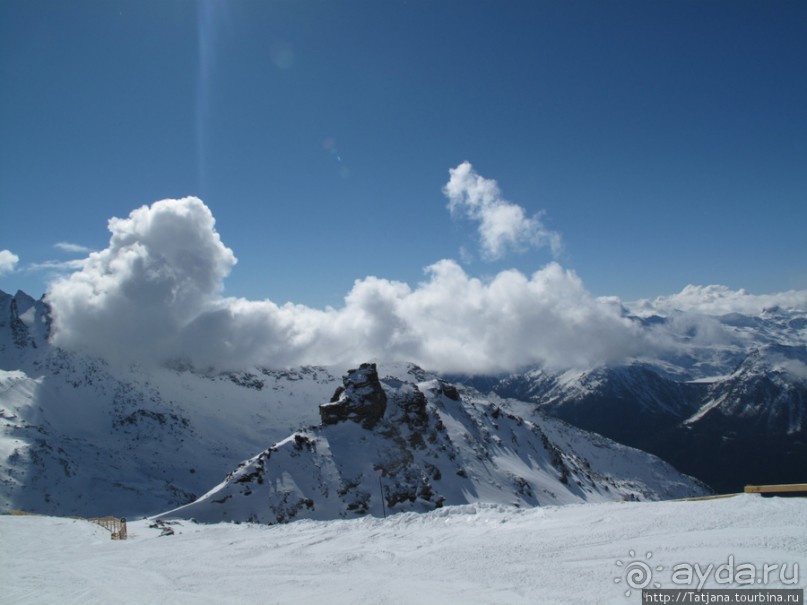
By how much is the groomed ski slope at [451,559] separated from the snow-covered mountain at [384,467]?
41.4 meters

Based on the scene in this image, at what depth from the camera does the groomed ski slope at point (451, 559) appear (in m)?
11.7

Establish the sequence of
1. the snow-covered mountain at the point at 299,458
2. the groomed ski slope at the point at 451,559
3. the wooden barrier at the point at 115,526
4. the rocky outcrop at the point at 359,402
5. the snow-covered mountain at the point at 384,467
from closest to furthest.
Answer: the groomed ski slope at the point at 451,559, the wooden barrier at the point at 115,526, the snow-covered mountain at the point at 384,467, the snow-covered mountain at the point at 299,458, the rocky outcrop at the point at 359,402

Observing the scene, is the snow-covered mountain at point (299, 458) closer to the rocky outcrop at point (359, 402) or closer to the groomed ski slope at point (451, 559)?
the rocky outcrop at point (359, 402)

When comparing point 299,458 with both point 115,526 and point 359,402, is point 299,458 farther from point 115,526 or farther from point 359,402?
point 115,526

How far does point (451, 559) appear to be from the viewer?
49.6 ft

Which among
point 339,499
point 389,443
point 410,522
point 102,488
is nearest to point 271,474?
point 339,499

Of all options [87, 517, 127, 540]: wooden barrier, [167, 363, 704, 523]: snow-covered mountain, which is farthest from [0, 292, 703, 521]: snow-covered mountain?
[87, 517, 127, 540]: wooden barrier

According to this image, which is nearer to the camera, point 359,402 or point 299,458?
point 299,458

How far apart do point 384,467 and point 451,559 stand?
59323 mm

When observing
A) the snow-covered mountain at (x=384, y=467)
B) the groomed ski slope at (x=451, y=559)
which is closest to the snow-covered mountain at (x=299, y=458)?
the snow-covered mountain at (x=384, y=467)

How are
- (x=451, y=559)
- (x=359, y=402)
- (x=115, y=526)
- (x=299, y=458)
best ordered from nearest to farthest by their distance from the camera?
(x=451, y=559) → (x=115, y=526) → (x=299, y=458) → (x=359, y=402)

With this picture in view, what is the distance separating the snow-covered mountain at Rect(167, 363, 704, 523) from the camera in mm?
61625

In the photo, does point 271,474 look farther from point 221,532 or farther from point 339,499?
point 221,532

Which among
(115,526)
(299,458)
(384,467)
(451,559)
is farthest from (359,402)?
(451,559)
